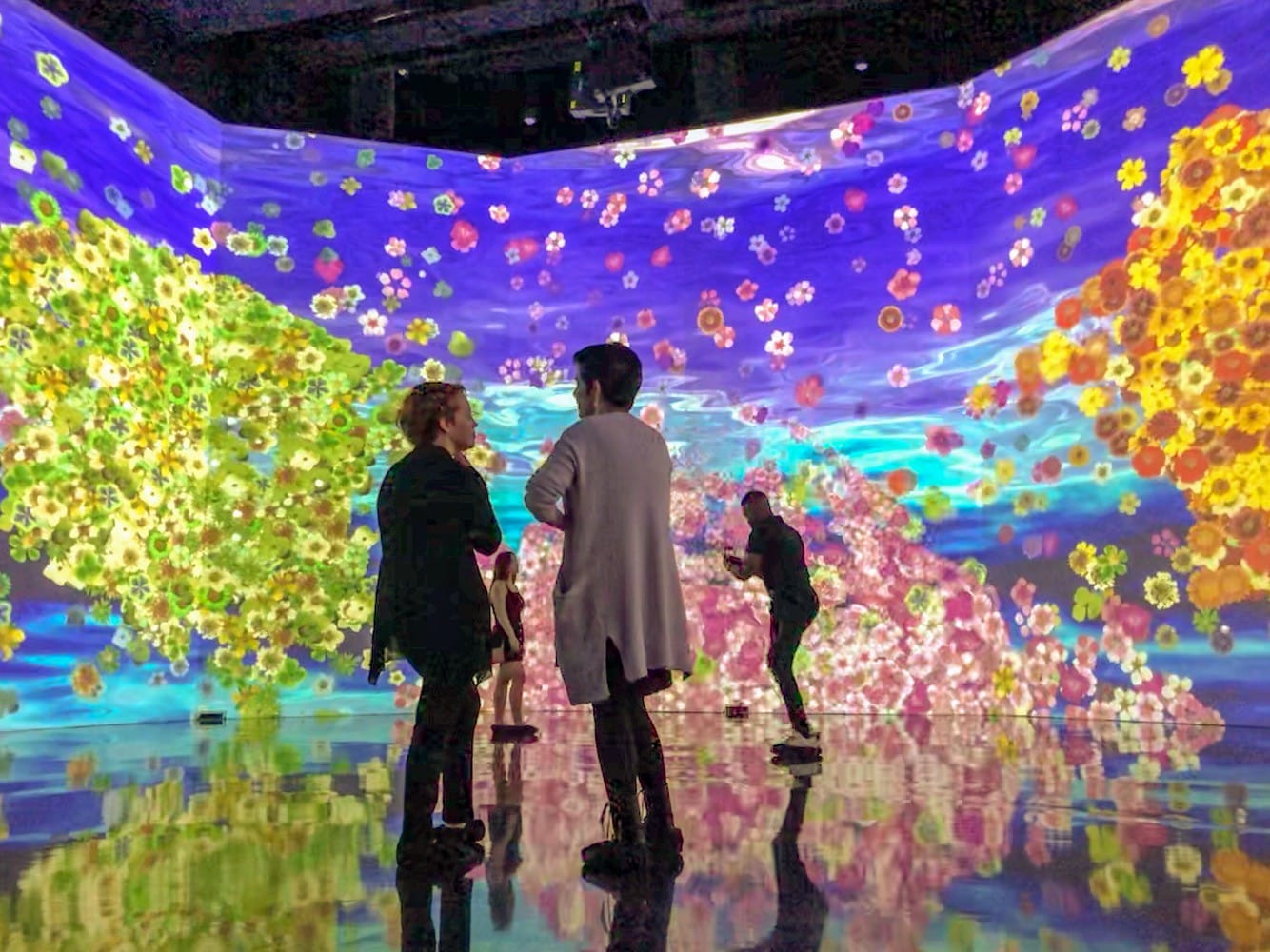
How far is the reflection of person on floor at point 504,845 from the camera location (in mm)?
2169

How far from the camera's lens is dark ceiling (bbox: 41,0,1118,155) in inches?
277

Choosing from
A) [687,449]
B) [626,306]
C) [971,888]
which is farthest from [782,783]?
[626,306]

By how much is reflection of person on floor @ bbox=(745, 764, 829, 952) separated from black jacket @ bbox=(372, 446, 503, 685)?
2.73 feet

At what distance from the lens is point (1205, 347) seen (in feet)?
19.0

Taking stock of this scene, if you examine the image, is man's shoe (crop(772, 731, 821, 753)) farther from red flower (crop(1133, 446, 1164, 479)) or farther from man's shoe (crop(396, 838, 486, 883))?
red flower (crop(1133, 446, 1164, 479))

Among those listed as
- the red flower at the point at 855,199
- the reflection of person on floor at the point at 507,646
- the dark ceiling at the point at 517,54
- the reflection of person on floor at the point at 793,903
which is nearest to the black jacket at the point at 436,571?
the reflection of person on floor at the point at 793,903

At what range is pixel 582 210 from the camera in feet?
25.3

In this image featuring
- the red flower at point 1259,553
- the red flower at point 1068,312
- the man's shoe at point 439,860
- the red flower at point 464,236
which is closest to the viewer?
the man's shoe at point 439,860

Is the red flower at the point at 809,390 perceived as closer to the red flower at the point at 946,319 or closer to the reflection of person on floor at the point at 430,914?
the red flower at the point at 946,319

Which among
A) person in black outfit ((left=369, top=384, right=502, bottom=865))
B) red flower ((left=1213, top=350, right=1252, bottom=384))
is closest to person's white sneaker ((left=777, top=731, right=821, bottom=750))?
person in black outfit ((left=369, top=384, right=502, bottom=865))

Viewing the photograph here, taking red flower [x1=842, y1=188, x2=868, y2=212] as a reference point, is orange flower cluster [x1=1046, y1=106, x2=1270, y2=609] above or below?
below

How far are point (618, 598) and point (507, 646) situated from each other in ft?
10.2

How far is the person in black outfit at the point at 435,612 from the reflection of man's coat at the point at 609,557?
7.4 inches

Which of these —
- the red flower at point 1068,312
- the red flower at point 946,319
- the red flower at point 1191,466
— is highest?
the red flower at point 946,319
